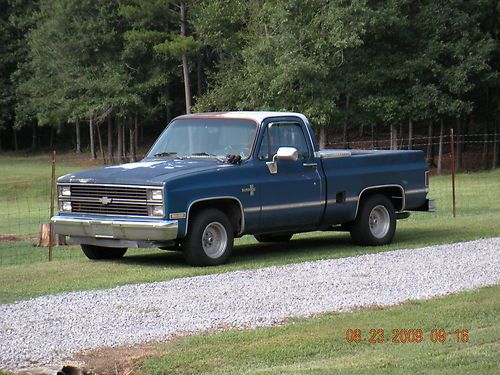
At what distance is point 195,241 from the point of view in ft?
43.2

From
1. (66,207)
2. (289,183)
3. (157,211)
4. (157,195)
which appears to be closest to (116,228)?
(157,211)

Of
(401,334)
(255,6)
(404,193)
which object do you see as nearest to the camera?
(401,334)

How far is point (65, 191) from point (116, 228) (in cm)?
120

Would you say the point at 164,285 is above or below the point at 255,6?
below

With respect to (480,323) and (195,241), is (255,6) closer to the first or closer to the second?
(195,241)

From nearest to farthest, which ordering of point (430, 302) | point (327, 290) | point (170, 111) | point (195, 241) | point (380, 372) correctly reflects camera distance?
point (380, 372), point (430, 302), point (327, 290), point (195, 241), point (170, 111)

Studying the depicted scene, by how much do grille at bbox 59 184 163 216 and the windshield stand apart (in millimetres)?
1311

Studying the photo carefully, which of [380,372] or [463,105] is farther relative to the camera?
[463,105]

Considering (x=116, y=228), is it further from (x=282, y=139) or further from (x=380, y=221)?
(x=380, y=221)

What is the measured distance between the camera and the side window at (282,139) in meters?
14.3

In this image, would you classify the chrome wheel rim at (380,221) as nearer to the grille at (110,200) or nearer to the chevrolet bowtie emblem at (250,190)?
the chevrolet bowtie emblem at (250,190)

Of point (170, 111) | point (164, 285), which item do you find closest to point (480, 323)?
point (164, 285)

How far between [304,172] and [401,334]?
6.14 metres

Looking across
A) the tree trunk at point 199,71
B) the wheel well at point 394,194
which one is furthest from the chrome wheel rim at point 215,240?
the tree trunk at point 199,71
